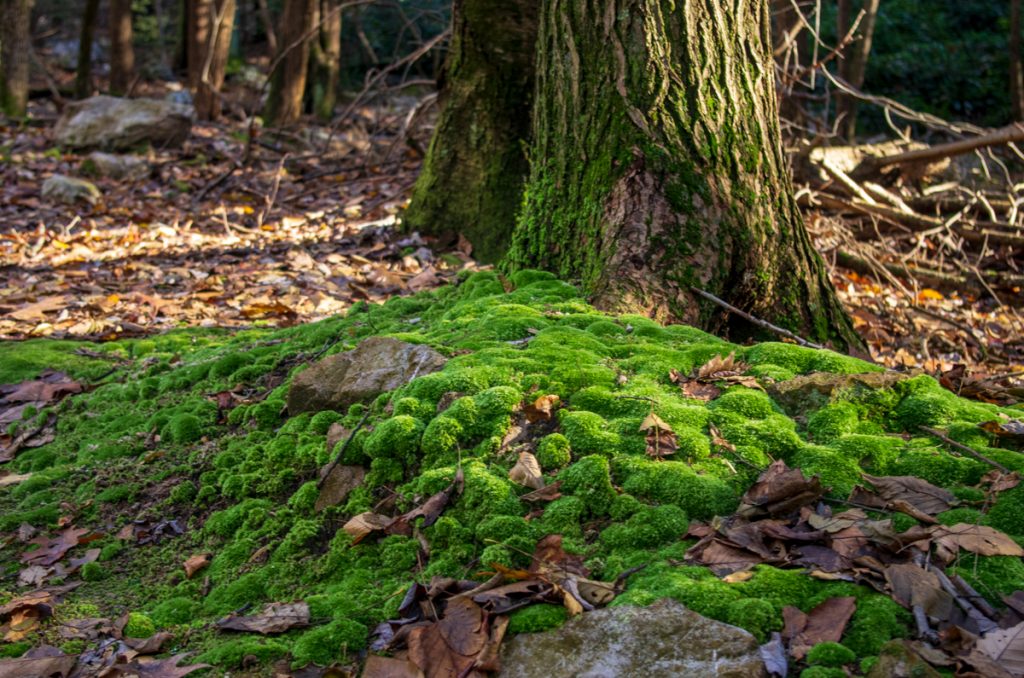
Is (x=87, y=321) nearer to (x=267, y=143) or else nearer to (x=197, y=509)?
(x=197, y=509)

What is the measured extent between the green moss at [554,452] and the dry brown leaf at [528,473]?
3 centimetres

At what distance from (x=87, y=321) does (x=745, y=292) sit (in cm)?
446

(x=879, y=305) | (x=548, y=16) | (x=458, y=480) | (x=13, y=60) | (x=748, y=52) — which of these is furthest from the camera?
(x=13, y=60)

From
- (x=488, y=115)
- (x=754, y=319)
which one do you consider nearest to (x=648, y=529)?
(x=754, y=319)

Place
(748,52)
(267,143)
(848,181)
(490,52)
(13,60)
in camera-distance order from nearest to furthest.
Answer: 1. (748,52)
2. (490,52)
3. (848,181)
4. (267,143)
5. (13,60)

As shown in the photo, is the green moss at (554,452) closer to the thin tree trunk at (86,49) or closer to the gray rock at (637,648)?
the gray rock at (637,648)

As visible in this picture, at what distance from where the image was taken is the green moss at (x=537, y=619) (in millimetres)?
2355

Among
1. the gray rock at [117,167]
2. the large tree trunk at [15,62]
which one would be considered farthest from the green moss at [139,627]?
Answer: the large tree trunk at [15,62]

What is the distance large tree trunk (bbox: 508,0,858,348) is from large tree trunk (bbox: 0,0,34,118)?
13381 mm

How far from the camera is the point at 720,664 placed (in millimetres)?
2150

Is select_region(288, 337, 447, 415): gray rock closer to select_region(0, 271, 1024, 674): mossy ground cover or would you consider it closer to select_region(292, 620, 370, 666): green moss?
select_region(0, 271, 1024, 674): mossy ground cover

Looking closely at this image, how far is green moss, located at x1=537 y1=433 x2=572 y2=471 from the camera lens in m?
2.98

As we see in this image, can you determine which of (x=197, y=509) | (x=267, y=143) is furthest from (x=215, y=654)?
(x=267, y=143)

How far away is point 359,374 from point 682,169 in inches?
74.7
